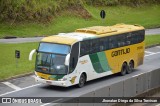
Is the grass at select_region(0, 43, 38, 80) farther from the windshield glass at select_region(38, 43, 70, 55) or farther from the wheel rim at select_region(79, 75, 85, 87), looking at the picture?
the wheel rim at select_region(79, 75, 85, 87)

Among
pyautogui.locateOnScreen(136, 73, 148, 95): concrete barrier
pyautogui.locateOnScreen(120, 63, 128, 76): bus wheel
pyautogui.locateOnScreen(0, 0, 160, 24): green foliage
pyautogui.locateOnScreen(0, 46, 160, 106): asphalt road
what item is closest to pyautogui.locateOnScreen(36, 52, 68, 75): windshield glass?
pyautogui.locateOnScreen(0, 46, 160, 106): asphalt road

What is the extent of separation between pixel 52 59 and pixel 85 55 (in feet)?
7.56

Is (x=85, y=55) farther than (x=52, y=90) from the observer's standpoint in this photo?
Yes

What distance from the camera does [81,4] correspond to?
5972 centimetres

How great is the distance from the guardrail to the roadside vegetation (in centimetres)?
2284

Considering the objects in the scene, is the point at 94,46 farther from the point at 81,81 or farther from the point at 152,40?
the point at 152,40

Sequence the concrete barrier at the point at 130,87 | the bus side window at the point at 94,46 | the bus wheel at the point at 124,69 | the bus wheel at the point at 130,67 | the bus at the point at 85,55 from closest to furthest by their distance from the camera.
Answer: the concrete barrier at the point at 130,87 → the bus at the point at 85,55 → the bus side window at the point at 94,46 → the bus wheel at the point at 124,69 → the bus wheel at the point at 130,67

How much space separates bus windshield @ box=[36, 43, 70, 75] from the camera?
24.8 metres

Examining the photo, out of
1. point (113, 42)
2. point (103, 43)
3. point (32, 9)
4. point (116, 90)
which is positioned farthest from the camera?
point (32, 9)

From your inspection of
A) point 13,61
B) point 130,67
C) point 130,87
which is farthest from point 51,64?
point 13,61

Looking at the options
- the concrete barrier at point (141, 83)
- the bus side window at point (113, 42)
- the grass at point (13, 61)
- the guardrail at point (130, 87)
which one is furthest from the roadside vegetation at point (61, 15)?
the concrete barrier at point (141, 83)

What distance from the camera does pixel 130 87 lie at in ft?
77.3

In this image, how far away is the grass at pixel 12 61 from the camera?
2923cm

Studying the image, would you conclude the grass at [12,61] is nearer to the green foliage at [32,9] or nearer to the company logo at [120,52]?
the company logo at [120,52]
